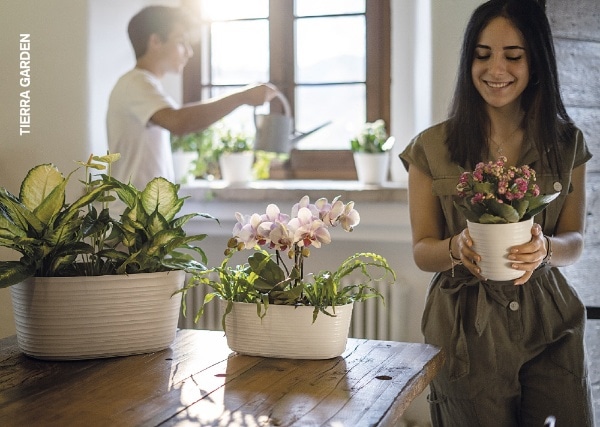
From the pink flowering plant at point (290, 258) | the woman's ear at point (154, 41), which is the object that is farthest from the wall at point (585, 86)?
the woman's ear at point (154, 41)

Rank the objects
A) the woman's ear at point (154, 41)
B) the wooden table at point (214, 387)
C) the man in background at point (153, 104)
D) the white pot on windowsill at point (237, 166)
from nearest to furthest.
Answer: the wooden table at point (214, 387), the man in background at point (153, 104), the woman's ear at point (154, 41), the white pot on windowsill at point (237, 166)

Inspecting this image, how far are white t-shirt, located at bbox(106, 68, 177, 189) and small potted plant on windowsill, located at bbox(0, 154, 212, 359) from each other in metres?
1.55

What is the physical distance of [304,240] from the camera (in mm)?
1639

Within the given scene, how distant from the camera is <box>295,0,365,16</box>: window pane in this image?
3.67m

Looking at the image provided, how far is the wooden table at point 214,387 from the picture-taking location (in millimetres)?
1312

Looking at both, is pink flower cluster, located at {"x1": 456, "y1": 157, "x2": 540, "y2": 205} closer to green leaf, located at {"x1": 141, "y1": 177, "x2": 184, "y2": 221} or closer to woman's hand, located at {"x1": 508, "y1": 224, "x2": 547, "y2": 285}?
woman's hand, located at {"x1": 508, "y1": 224, "x2": 547, "y2": 285}

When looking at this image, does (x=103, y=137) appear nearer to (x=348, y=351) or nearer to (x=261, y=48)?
(x=261, y=48)

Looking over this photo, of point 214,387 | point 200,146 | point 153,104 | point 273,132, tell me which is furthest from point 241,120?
point 214,387

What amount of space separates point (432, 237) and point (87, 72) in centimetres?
188

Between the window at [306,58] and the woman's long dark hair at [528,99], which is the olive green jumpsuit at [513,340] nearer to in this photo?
the woman's long dark hair at [528,99]

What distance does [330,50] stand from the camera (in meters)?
3.74

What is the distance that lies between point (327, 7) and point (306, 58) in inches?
9.3

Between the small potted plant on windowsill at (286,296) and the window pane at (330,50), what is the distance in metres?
2.14

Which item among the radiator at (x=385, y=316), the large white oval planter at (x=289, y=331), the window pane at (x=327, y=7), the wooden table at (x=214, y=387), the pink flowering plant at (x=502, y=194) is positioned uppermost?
the window pane at (x=327, y=7)
